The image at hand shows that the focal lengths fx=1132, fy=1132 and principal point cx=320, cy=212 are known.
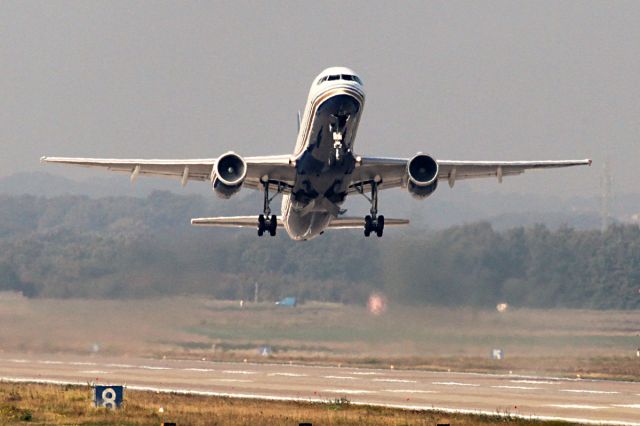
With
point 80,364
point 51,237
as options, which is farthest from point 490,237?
point 51,237

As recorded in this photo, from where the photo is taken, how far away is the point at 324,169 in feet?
142

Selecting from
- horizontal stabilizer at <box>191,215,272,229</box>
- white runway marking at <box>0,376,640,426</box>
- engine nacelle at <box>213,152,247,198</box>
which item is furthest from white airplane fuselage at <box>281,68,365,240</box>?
white runway marking at <box>0,376,640,426</box>

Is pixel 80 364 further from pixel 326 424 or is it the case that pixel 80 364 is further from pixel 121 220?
pixel 121 220

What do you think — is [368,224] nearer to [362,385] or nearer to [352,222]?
[352,222]

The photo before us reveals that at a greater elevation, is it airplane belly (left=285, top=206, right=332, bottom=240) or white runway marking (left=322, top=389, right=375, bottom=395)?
airplane belly (left=285, top=206, right=332, bottom=240)

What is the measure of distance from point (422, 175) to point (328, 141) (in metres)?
4.76

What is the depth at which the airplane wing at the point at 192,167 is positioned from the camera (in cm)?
4484

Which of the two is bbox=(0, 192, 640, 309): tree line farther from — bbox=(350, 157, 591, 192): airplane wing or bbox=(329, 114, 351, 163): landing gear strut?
bbox=(329, 114, 351, 163): landing gear strut

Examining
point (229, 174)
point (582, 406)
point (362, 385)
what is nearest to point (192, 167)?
point (229, 174)

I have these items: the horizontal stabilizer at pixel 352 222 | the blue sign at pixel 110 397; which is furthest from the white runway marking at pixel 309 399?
the horizontal stabilizer at pixel 352 222

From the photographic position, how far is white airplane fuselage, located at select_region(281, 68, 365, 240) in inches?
1590

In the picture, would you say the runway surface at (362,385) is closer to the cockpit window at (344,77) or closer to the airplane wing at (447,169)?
the airplane wing at (447,169)

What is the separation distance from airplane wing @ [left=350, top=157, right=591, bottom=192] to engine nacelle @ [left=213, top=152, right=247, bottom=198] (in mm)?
4754

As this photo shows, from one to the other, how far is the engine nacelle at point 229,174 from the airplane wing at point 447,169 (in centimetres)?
475
